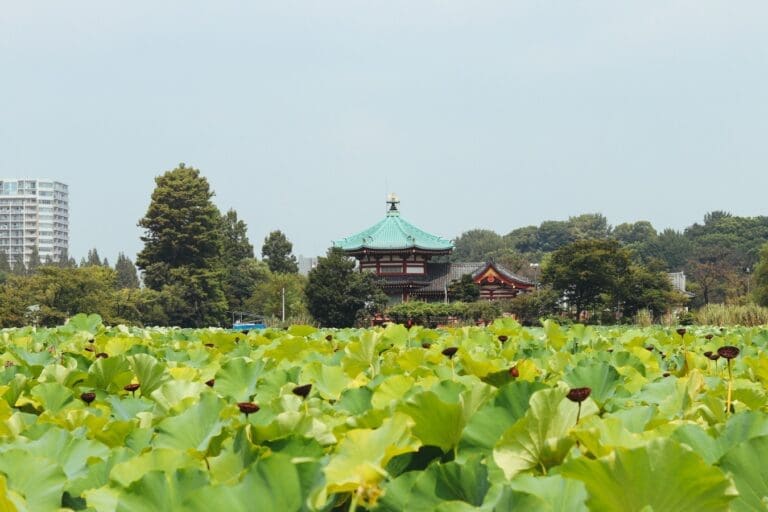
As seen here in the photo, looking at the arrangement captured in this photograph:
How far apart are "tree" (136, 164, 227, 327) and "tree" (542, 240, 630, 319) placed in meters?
15.1

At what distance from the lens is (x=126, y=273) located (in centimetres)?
7400

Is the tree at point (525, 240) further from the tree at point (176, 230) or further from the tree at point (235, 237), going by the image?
the tree at point (176, 230)

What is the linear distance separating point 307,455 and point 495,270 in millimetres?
40559

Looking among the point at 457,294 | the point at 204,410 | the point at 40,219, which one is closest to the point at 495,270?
the point at 457,294

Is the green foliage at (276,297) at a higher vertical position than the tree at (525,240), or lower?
lower

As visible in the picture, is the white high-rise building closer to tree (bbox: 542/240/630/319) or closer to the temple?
the temple

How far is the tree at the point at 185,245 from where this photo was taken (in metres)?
39.6

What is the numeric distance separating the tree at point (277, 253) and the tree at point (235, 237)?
2.54 metres

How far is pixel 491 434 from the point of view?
108cm

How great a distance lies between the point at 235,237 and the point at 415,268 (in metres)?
17.5

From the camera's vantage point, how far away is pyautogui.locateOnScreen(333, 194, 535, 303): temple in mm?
41000

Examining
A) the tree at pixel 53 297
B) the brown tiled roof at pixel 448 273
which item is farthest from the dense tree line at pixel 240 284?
the brown tiled roof at pixel 448 273

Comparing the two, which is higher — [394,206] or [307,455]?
[394,206]

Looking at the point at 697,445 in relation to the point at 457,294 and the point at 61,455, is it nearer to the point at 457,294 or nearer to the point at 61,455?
the point at 61,455
